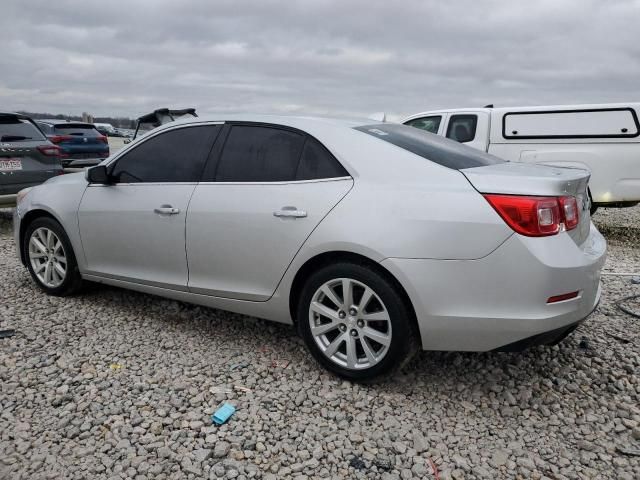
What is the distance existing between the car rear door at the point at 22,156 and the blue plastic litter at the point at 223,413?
19.9ft

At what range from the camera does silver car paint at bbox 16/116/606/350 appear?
2.53 m

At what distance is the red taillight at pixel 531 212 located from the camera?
2.51 metres

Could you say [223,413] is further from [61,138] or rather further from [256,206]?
[61,138]

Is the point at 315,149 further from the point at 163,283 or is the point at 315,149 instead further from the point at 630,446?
the point at 630,446

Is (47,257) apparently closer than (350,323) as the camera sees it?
No

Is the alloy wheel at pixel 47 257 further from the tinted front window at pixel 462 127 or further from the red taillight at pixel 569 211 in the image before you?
the tinted front window at pixel 462 127

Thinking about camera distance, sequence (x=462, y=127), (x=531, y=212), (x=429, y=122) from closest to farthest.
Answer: (x=531, y=212) < (x=462, y=127) < (x=429, y=122)

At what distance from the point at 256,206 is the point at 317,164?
44cm

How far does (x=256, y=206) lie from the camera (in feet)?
10.3

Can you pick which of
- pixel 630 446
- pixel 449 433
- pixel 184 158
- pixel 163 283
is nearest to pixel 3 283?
pixel 163 283

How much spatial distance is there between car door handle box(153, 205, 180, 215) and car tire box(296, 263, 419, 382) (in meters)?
1.06

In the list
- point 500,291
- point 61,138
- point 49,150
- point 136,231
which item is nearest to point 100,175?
point 136,231

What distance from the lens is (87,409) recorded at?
280 cm

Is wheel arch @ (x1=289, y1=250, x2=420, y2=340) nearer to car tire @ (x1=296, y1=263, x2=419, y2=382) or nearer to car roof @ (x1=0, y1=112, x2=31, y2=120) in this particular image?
car tire @ (x1=296, y1=263, x2=419, y2=382)
